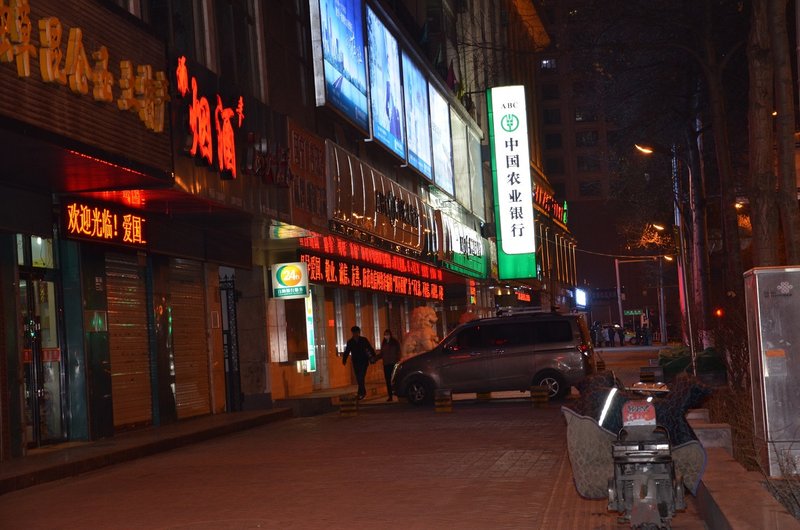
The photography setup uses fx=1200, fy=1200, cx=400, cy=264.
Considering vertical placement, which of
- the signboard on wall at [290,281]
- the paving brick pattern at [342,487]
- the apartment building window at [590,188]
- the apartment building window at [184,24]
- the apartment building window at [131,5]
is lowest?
the paving brick pattern at [342,487]

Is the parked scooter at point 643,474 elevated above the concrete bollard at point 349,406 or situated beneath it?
elevated above

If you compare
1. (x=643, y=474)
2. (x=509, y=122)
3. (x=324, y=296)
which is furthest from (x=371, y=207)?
(x=509, y=122)

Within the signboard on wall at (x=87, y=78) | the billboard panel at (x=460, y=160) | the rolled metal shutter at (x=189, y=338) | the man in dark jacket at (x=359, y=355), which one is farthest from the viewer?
the billboard panel at (x=460, y=160)

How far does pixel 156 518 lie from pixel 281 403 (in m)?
15.6

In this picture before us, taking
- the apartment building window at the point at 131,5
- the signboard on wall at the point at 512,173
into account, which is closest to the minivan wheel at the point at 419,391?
the apartment building window at the point at 131,5

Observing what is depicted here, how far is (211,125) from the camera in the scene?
1952 centimetres

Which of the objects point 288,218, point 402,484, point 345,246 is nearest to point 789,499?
point 402,484

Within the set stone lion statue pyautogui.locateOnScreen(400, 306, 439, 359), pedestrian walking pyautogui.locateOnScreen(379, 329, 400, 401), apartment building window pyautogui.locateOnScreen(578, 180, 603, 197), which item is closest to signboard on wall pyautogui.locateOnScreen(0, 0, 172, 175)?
pedestrian walking pyautogui.locateOnScreen(379, 329, 400, 401)

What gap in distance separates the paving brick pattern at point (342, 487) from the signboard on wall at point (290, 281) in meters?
6.95

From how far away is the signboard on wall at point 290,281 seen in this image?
27.2 metres

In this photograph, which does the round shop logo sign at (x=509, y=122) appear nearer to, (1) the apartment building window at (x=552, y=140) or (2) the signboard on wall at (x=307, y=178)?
(2) the signboard on wall at (x=307, y=178)

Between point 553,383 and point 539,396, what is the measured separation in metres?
2.18

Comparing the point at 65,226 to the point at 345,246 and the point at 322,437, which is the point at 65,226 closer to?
the point at 322,437

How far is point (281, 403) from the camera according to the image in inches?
1054
